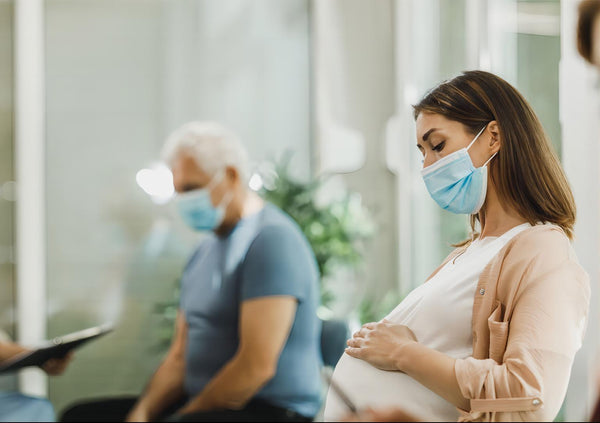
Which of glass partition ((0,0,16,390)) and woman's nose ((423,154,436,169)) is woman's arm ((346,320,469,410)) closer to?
woman's nose ((423,154,436,169))

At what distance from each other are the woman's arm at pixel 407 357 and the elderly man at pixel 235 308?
31.3 inches

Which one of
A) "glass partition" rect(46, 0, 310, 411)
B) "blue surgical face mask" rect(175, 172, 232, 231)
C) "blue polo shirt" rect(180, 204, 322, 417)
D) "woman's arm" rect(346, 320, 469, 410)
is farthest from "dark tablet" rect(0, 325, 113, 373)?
"woman's arm" rect(346, 320, 469, 410)

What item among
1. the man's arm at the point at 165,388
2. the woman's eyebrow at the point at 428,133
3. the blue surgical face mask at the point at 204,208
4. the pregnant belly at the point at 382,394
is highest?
the woman's eyebrow at the point at 428,133

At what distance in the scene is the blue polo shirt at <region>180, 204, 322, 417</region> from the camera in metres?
1.87

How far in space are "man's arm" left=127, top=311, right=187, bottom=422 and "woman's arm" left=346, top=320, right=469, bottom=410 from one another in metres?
1.24

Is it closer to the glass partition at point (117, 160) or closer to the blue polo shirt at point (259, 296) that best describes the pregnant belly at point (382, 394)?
the blue polo shirt at point (259, 296)

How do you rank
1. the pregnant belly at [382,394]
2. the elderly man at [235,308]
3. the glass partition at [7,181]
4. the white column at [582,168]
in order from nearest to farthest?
1. the pregnant belly at [382,394]
2. the white column at [582,168]
3. the elderly man at [235,308]
4. the glass partition at [7,181]

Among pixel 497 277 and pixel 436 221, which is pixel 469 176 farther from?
pixel 436 221

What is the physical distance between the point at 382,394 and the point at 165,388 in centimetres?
131

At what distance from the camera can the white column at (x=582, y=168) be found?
4.58ft

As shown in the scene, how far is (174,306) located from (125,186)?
65cm

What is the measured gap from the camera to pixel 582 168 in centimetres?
144

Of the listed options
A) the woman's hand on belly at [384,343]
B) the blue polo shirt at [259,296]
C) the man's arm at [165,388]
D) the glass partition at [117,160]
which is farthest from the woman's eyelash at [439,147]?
the glass partition at [117,160]

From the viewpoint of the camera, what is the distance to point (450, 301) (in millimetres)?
Result: 1004
